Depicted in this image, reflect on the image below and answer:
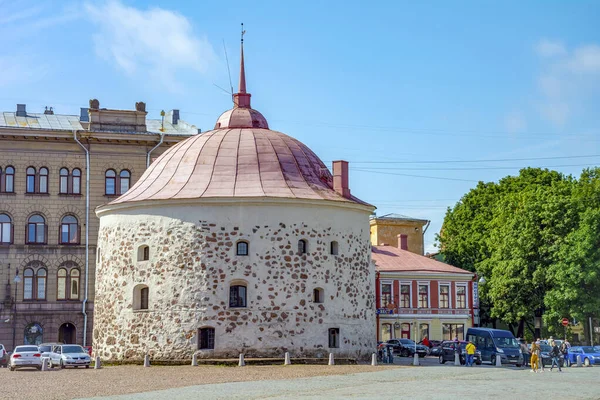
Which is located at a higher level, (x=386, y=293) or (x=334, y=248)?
(x=334, y=248)

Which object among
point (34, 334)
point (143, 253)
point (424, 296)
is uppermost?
point (143, 253)

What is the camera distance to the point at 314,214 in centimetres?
4356

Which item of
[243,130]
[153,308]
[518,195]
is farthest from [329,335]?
[518,195]

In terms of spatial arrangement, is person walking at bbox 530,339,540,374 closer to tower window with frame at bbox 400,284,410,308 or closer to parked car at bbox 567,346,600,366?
parked car at bbox 567,346,600,366

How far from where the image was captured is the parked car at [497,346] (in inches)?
1705

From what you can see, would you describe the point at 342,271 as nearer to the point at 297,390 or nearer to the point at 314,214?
the point at 314,214

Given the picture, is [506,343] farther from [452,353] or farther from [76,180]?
[76,180]

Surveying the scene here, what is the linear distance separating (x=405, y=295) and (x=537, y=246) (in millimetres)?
10009

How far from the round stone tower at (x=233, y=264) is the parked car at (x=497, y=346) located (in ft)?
16.6

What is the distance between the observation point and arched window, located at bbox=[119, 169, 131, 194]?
202ft

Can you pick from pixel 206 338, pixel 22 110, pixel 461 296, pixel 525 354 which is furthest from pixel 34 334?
pixel 525 354

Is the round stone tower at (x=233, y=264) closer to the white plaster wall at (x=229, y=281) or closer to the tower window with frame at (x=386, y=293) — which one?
the white plaster wall at (x=229, y=281)

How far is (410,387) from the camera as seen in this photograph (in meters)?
28.8

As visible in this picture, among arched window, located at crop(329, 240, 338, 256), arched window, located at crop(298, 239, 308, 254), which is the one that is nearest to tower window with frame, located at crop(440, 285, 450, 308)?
arched window, located at crop(329, 240, 338, 256)
